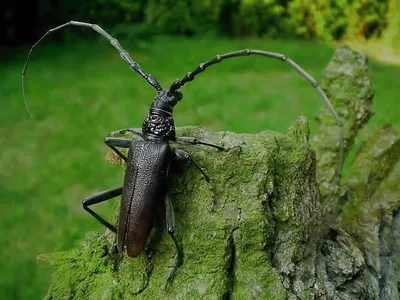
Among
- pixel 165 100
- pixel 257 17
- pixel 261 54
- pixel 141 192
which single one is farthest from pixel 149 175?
pixel 257 17

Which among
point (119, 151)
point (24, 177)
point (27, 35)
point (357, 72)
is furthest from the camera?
point (27, 35)

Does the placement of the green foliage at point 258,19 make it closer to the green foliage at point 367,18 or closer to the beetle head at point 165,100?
the green foliage at point 367,18

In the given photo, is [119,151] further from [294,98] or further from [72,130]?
[294,98]

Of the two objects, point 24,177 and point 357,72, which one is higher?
point 357,72

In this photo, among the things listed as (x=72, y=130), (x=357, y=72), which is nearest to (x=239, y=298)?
(x=357, y=72)

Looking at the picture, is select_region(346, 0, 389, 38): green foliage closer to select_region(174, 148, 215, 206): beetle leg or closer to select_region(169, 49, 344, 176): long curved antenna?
select_region(169, 49, 344, 176): long curved antenna

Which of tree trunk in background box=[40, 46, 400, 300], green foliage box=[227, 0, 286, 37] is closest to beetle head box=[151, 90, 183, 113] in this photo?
tree trunk in background box=[40, 46, 400, 300]

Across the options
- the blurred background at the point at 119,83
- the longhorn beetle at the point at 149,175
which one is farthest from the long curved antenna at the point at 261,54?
the blurred background at the point at 119,83

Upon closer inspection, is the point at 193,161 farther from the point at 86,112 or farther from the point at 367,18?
the point at 367,18
